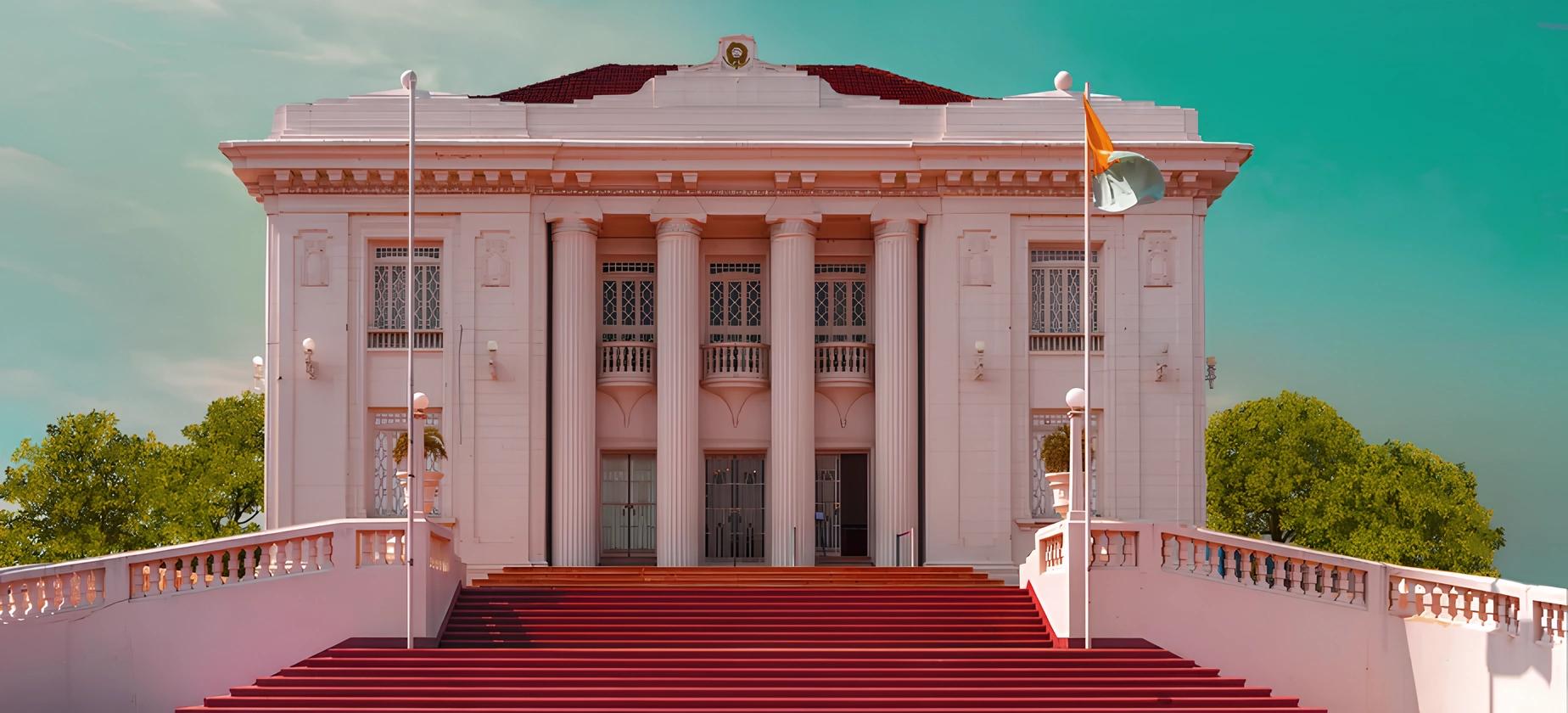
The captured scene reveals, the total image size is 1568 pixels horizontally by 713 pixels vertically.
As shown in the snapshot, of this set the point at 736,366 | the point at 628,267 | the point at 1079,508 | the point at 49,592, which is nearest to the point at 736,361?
the point at 736,366

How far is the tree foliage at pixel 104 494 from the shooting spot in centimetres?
5178

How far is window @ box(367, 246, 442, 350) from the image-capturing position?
118 feet

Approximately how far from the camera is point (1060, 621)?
26.7 meters

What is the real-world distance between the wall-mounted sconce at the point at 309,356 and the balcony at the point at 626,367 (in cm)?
556

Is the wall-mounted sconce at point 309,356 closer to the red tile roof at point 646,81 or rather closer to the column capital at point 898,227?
the red tile roof at point 646,81

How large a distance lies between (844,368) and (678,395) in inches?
138

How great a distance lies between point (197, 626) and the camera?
2538 cm

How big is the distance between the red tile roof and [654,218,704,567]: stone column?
437cm

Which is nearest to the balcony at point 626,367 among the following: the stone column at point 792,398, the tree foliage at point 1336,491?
the stone column at point 792,398

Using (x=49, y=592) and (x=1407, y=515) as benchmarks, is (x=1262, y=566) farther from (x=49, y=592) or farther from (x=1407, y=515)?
(x=1407, y=515)

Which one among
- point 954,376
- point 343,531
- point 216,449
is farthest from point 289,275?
point 216,449

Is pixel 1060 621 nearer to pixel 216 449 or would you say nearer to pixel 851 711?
pixel 851 711

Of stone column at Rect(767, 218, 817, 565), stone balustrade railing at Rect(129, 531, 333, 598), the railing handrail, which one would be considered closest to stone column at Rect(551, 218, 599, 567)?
stone column at Rect(767, 218, 817, 565)

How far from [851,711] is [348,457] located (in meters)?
16.4
